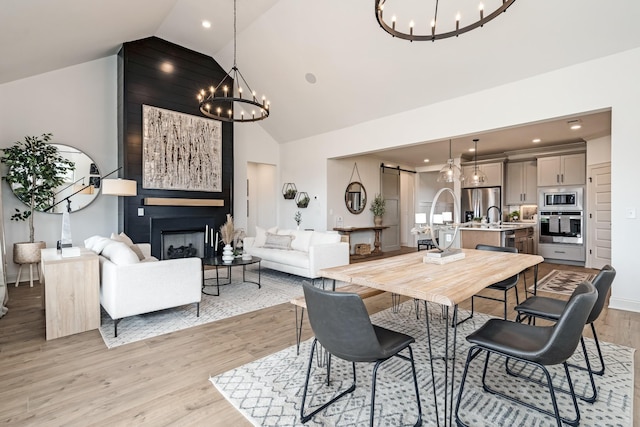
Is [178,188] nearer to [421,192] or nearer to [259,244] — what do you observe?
[259,244]

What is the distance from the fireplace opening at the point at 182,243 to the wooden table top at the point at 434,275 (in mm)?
4733

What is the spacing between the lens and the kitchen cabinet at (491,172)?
300 inches

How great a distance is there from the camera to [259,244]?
18.8 feet

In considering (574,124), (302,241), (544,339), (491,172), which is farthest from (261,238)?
(491,172)

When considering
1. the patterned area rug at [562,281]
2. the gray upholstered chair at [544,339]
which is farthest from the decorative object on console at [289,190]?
the gray upholstered chair at [544,339]

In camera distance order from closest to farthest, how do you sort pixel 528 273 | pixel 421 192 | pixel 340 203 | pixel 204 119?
pixel 528 273
pixel 204 119
pixel 340 203
pixel 421 192

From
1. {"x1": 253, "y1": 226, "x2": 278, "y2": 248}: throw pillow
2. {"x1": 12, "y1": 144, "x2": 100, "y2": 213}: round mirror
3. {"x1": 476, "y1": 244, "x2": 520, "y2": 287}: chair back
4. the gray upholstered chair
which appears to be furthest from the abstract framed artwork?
the gray upholstered chair

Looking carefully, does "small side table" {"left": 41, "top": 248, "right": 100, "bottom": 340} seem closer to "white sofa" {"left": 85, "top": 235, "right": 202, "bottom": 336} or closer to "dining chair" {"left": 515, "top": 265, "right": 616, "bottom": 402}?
"white sofa" {"left": 85, "top": 235, "right": 202, "bottom": 336}

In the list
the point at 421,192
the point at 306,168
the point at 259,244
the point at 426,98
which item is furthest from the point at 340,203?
the point at 421,192

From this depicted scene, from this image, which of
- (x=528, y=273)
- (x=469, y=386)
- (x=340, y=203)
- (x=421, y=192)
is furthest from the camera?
(x=421, y=192)

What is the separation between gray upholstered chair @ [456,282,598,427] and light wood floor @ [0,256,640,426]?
0.72 meters

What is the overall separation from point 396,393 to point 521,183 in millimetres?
7389

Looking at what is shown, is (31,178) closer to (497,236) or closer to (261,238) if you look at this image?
(261,238)

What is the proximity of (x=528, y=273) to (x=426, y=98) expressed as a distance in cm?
368
